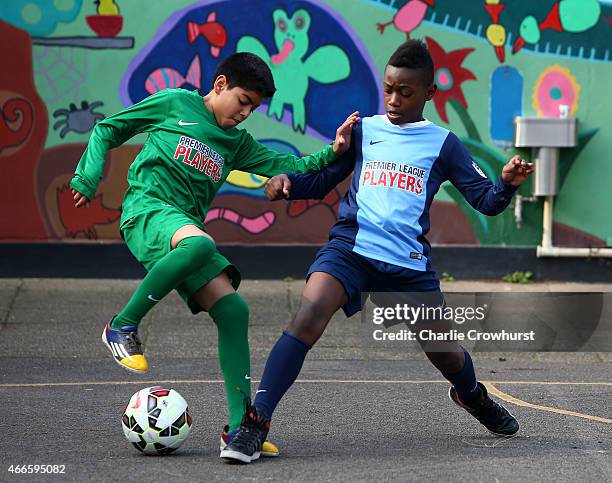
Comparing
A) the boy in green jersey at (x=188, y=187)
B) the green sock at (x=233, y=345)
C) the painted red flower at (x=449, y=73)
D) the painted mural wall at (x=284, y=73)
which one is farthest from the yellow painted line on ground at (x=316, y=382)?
the painted red flower at (x=449, y=73)

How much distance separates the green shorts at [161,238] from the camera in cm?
545

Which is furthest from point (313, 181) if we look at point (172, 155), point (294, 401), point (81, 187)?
point (294, 401)

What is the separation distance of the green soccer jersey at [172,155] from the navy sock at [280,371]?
33.2 inches

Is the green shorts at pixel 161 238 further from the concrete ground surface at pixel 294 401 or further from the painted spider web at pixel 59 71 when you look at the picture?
the painted spider web at pixel 59 71

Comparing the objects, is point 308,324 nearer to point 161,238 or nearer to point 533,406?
point 161,238

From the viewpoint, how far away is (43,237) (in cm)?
1120

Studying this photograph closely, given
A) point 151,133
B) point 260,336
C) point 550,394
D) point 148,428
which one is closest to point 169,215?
point 151,133

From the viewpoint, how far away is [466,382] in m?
5.87

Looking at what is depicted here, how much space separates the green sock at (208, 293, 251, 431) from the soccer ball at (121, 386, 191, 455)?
246mm

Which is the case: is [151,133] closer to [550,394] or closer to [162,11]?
[550,394]

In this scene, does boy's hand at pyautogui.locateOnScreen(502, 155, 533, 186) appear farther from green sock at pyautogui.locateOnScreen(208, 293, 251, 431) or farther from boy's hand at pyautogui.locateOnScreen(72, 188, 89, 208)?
boy's hand at pyautogui.locateOnScreen(72, 188, 89, 208)

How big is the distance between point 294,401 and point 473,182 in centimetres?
206

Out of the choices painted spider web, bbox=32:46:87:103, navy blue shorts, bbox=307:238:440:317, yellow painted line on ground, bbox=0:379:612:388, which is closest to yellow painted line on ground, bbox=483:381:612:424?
yellow painted line on ground, bbox=0:379:612:388

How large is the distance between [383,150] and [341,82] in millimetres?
5515
